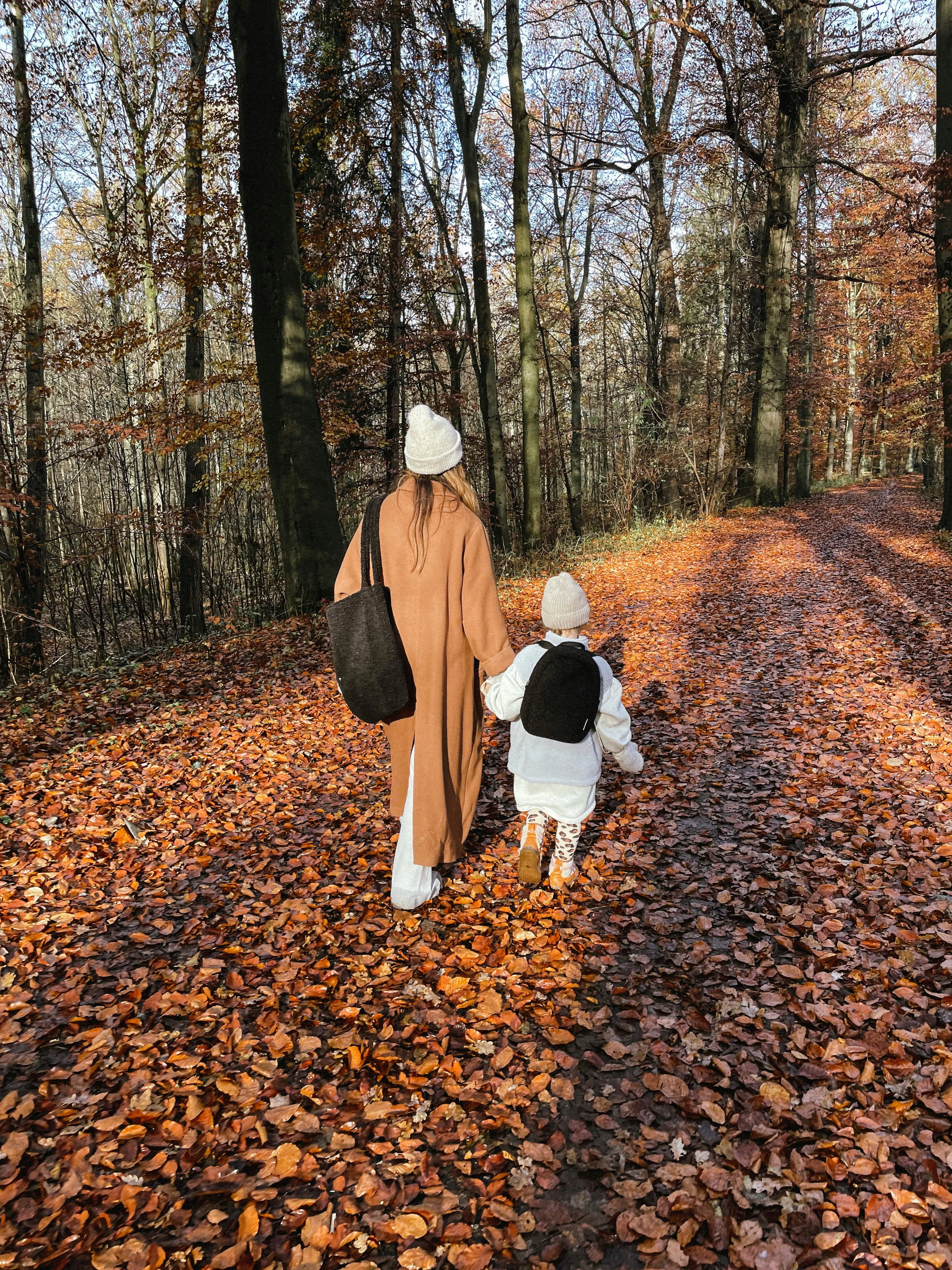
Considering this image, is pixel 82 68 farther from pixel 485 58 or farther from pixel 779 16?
pixel 779 16

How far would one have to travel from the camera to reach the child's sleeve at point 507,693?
3.49 metres

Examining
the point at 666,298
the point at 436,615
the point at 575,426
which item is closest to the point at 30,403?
the point at 436,615

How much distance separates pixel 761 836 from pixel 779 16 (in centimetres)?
1922

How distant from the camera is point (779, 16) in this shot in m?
16.0

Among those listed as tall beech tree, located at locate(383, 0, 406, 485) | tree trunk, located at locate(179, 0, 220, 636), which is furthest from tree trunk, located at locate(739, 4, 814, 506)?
tree trunk, located at locate(179, 0, 220, 636)

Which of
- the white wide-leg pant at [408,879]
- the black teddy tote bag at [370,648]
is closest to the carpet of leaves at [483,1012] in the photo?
the white wide-leg pant at [408,879]

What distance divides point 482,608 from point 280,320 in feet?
23.3

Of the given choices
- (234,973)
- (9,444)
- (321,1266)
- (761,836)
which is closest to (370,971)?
(234,973)

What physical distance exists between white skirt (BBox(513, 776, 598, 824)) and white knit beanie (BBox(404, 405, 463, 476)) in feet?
5.20

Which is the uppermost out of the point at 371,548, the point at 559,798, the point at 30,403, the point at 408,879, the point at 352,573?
the point at 30,403

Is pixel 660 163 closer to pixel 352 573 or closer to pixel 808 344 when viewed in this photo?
pixel 808 344

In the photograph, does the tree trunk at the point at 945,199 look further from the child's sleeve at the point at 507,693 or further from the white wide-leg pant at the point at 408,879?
A: the white wide-leg pant at the point at 408,879

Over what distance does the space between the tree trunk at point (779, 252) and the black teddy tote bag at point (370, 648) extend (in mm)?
18915

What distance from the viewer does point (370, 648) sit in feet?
11.1
